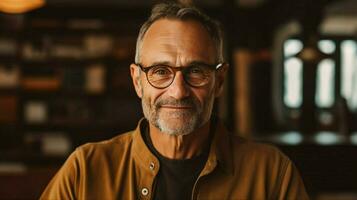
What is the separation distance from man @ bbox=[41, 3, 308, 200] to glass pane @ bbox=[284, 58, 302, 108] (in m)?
7.39

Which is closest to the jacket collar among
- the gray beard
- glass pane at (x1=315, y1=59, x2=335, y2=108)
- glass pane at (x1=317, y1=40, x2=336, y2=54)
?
the gray beard

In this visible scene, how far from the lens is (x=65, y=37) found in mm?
6172

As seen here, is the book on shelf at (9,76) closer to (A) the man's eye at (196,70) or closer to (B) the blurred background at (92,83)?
(B) the blurred background at (92,83)

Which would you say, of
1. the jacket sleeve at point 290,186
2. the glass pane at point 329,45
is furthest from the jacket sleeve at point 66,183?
the glass pane at point 329,45

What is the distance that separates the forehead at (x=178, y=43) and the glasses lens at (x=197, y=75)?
0.02m

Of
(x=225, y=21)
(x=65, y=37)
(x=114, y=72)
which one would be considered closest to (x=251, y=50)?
(x=225, y=21)

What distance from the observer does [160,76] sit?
1352mm

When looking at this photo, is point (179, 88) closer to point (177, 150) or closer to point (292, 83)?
point (177, 150)

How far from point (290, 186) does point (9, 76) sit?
518cm

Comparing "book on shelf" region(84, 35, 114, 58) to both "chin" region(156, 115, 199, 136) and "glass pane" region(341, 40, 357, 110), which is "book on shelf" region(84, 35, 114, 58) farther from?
"chin" region(156, 115, 199, 136)

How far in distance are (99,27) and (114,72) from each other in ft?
1.97

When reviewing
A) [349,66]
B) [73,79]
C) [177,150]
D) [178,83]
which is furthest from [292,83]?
[178,83]

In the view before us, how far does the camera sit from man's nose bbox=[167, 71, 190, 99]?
1322 millimetres

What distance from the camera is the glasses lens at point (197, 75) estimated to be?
1346mm
